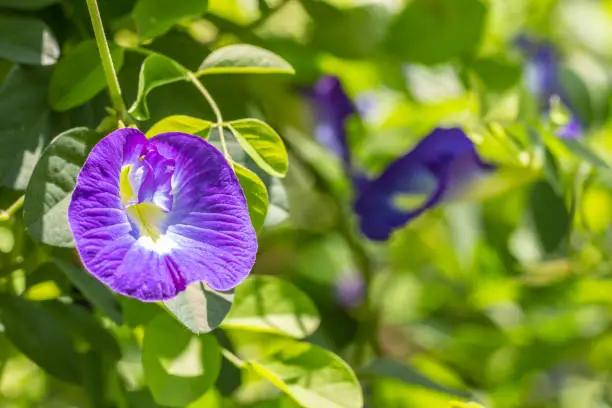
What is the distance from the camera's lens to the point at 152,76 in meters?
0.50

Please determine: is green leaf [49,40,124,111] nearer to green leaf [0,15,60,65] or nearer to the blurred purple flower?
green leaf [0,15,60,65]

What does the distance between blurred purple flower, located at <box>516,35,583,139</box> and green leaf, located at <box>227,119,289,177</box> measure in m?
0.50

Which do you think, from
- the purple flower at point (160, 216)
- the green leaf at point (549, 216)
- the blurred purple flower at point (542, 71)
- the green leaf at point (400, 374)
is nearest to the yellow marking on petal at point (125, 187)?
the purple flower at point (160, 216)

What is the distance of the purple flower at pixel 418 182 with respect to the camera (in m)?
0.76

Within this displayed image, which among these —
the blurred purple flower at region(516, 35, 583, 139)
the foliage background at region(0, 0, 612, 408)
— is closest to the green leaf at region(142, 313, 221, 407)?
the foliage background at region(0, 0, 612, 408)

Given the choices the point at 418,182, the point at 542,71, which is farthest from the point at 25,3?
the point at 542,71

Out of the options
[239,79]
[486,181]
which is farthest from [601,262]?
[239,79]

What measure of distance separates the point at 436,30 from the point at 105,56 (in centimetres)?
39

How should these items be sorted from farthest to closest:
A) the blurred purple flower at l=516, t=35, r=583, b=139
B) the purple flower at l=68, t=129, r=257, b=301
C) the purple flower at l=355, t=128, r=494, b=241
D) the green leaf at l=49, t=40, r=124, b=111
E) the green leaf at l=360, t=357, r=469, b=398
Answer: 1. the blurred purple flower at l=516, t=35, r=583, b=139
2. the purple flower at l=355, t=128, r=494, b=241
3. the green leaf at l=360, t=357, r=469, b=398
4. the green leaf at l=49, t=40, r=124, b=111
5. the purple flower at l=68, t=129, r=257, b=301

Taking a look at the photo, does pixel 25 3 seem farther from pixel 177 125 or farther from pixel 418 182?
pixel 418 182

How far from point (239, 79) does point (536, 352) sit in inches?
16.5

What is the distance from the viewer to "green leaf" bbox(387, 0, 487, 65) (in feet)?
2.49

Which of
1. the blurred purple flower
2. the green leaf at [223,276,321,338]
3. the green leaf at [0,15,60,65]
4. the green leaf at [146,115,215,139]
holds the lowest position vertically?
the blurred purple flower

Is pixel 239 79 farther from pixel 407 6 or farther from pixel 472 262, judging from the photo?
pixel 472 262
